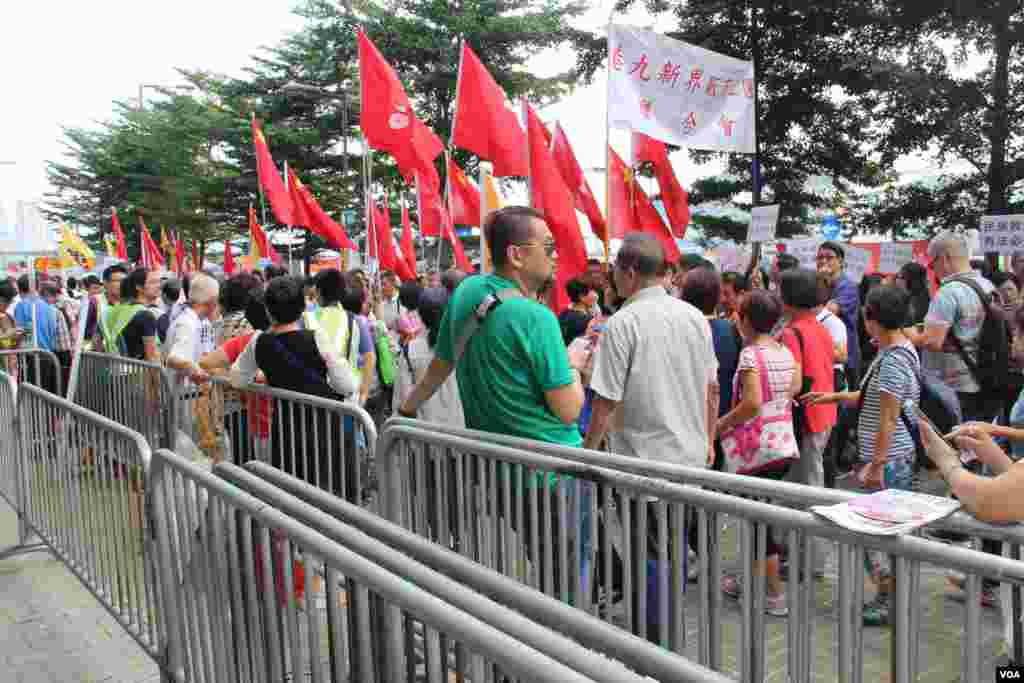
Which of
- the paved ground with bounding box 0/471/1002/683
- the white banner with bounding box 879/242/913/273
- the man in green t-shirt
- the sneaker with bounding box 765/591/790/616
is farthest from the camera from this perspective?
the white banner with bounding box 879/242/913/273

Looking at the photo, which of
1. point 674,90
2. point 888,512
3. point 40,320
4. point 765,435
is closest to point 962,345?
point 765,435

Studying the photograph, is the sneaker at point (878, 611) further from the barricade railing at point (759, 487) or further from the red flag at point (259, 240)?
the red flag at point (259, 240)

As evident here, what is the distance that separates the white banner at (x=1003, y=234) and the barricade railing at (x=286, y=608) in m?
10.3

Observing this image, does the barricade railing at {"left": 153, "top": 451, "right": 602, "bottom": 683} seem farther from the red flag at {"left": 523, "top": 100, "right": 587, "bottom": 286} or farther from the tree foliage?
the tree foliage

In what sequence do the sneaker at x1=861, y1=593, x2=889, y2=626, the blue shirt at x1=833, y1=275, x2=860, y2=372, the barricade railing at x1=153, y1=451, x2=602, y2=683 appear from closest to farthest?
the barricade railing at x1=153, y1=451, x2=602, y2=683 < the sneaker at x1=861, y1=593, x2=889, y2=626 < the blue shirt at x1=833, y1=275, x2=860, y2=372

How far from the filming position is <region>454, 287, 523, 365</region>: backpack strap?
353 cm

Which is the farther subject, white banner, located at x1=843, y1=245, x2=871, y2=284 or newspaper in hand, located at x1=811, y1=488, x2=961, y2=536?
white banner, located at x1=843, y1=245, x2=871, y2=284

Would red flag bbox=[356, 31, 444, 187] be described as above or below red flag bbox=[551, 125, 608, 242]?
above

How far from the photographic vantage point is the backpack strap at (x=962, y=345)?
609cm

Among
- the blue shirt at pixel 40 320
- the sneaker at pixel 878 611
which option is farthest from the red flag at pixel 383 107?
the sneaker at pixel 878 611

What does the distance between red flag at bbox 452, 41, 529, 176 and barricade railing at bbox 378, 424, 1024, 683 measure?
560 centimetres

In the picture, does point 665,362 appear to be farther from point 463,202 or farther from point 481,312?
point 463,202

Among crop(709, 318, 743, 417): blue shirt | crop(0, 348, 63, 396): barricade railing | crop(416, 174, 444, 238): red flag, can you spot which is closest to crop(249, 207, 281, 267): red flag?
crop(416, 174, 444, 238): red flag

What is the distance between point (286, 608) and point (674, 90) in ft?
24.1
